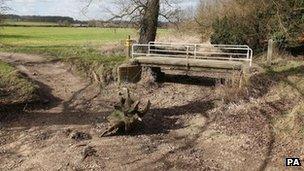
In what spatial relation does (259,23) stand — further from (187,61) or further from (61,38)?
(61,38)

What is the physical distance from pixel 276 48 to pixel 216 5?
377 inches

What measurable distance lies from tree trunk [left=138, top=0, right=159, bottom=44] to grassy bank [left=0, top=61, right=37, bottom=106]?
249 inches

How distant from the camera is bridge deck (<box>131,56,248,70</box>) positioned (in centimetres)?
2017

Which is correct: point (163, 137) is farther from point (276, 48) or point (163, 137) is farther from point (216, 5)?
point (216, 5)

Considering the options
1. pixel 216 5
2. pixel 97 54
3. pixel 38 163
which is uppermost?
pixel 216 5

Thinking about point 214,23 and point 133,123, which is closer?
point 133,123

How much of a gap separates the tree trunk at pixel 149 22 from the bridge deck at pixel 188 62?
7.55ft

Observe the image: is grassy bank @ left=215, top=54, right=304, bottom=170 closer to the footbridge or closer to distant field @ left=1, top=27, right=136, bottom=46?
the footbridge

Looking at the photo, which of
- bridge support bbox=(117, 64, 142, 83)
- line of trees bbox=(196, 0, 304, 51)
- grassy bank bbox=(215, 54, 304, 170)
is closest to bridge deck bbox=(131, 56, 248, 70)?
bridge support bbox=(117, 64, 142, 83)

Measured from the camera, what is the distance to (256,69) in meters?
19.2

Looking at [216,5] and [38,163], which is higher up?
[216,5]

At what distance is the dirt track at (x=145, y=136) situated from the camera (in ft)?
42.9

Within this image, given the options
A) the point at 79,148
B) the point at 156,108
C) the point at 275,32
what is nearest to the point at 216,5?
the point at 275,32

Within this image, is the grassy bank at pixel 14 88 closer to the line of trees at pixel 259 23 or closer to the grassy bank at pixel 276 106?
the grassy bank at pixel 276 106
